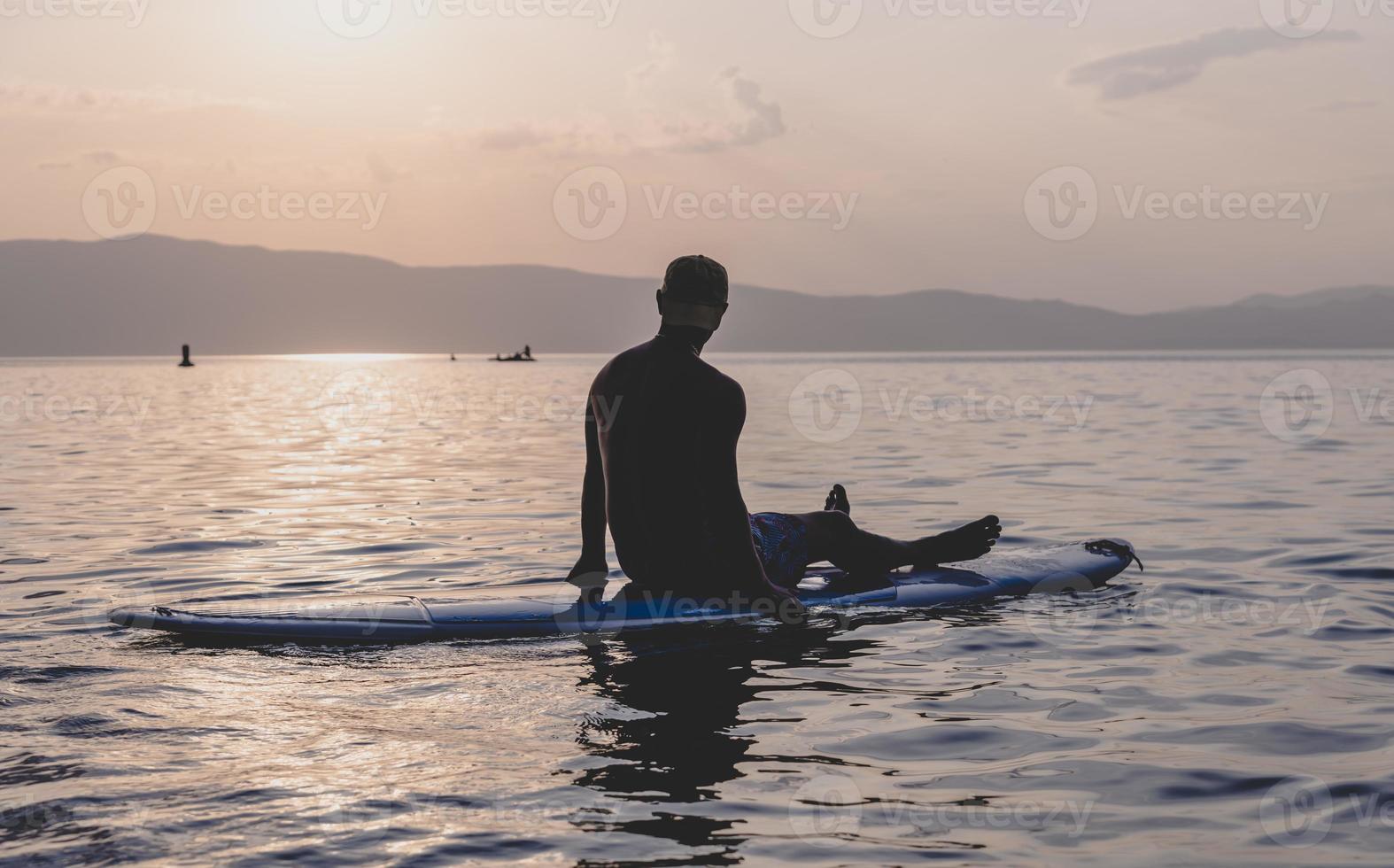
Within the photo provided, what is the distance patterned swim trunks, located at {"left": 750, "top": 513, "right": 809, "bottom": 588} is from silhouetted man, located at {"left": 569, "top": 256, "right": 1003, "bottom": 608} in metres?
0.04

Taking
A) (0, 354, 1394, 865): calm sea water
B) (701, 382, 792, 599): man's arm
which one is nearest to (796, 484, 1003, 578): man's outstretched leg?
(0, 354, 1394, 865): calm sea water

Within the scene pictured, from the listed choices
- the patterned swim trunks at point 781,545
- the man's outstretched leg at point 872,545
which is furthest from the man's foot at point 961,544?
the patterned swim trunks at point 781,545

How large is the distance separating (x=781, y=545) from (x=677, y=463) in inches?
44.7

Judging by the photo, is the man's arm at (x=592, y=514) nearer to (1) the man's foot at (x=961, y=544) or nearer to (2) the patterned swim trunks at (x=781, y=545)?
(2) the patterned swim trunks at (x=781, y=545)

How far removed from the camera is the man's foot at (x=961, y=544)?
874 centimetres

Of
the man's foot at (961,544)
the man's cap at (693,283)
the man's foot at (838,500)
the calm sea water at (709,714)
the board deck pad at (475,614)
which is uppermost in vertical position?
the man's cap at (693,283)

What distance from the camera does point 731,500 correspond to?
23.1 feet

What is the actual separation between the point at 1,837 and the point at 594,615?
12.6 ft

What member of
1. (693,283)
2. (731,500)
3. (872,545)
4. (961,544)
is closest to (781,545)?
(872,545)

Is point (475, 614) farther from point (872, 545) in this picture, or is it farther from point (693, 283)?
point (872, 545)

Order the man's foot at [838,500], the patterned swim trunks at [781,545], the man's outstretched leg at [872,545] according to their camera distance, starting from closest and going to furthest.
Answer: the patterned swim trunks at [781,545] < the man's outstretched leg at [872,545] < the man's foot at [838,500]

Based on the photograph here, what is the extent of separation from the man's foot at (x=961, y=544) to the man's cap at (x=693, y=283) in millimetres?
2747

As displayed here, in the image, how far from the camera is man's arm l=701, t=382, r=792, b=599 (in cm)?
695

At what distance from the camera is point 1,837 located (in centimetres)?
410
